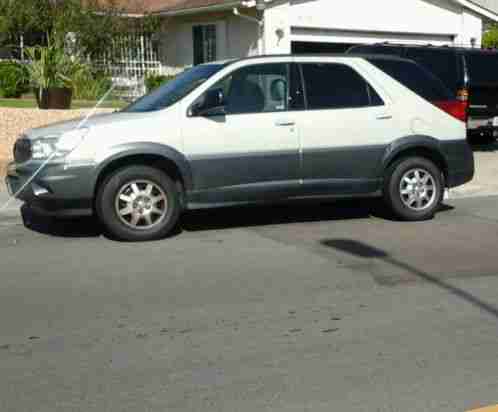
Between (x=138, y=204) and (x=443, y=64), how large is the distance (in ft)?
31.5

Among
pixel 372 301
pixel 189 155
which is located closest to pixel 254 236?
pixel 189 155

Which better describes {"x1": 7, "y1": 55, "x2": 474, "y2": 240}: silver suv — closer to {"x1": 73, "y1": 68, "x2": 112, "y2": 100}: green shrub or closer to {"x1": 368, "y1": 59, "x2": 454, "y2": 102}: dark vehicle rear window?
{"x1": 368, "y1": 59, "x2": 454, "y2": 102}: dark vehicle rear window

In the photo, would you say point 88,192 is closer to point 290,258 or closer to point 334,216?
point 290,258

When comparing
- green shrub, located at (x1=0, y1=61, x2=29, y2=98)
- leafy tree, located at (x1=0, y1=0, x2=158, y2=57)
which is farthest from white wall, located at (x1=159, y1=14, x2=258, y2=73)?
green shrub, located at (x1=0, y1=61, x2=29, y2=98)

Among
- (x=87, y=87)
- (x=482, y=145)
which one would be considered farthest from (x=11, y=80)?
(x=482, y=145)

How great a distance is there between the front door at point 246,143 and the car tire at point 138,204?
0.29 metres

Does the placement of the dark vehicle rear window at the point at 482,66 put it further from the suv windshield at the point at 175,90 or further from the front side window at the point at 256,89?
the suv windshield at the point at 175,90

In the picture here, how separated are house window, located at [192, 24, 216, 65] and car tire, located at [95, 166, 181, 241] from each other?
1458 centimetres

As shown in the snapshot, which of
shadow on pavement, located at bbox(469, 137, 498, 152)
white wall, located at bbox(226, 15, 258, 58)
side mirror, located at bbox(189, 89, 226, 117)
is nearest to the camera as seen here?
side mirror, located at bbox(189, 89, 226, 117)

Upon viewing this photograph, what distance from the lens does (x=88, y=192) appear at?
28.1ft

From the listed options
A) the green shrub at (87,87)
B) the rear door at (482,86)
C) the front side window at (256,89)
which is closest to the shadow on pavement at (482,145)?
the rear door at (482,86)

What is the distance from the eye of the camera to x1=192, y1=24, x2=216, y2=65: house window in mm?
22969

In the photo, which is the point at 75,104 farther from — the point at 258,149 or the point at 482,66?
the point at 258,149

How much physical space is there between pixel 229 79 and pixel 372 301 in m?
3.50
